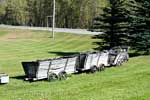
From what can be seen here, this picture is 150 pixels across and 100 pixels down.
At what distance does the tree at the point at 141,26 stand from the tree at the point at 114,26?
6.16ft

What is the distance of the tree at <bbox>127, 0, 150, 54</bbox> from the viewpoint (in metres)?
29.7

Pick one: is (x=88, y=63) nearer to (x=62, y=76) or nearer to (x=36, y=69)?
(x=62, y=76)

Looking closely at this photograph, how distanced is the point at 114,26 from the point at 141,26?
3.77m

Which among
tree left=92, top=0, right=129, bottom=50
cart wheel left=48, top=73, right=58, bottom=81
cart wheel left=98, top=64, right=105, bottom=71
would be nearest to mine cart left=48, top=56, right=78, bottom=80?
cart wheel left=48, top=73, right=58, bottom=81

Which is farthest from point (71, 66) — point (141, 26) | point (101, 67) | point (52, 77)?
point (141, 26)

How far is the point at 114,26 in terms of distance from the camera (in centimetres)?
3391

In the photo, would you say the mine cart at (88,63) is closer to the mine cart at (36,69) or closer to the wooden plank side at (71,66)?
the wooden plank side at (71,66)

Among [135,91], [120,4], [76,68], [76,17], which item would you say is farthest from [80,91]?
[76,17]

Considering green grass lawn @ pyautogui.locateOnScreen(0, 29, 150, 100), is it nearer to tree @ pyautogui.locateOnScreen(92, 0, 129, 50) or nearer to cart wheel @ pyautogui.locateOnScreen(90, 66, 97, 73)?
cart wheel @ pyautogui.locateOnScreen(90, 66, 97, 73)

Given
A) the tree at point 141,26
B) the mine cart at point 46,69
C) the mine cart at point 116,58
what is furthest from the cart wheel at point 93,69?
the tree at point 141,26

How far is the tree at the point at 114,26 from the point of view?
1308 inches

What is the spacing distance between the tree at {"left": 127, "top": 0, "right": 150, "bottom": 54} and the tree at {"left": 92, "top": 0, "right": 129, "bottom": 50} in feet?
6.16

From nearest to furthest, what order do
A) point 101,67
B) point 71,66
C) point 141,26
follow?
point 71,66, point 101,67, point 141,26

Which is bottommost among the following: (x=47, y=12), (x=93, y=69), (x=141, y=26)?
(x=47, y=12)
